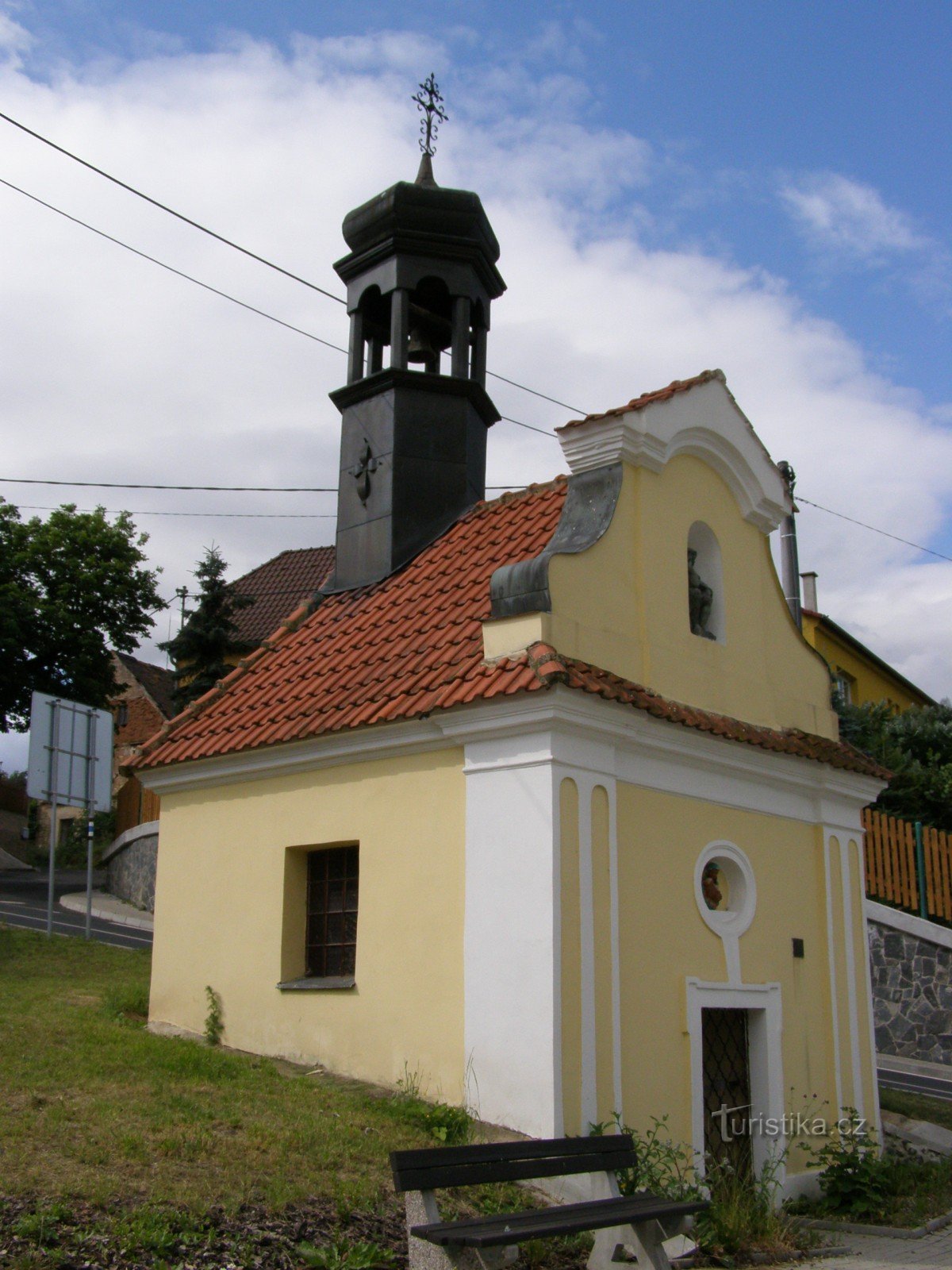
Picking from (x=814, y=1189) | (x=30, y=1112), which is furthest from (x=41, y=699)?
(x=814, y=1189)

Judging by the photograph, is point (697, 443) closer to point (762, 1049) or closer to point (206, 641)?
point (762, 1049)

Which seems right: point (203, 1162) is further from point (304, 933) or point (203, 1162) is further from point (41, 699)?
point (41, 699)

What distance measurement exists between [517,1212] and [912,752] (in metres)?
16.5

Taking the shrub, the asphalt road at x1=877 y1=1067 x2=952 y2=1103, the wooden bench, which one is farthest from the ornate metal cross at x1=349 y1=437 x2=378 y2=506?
the asphalt road at x1=877 y1=1067 x2=952 y2=1103

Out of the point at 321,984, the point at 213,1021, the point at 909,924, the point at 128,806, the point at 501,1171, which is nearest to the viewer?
the point at 501,1171

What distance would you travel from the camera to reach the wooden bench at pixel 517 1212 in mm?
5281

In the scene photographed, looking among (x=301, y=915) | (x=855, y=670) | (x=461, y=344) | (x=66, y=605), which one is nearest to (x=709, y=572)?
(x=461, y=344)

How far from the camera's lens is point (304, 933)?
32.9 feet

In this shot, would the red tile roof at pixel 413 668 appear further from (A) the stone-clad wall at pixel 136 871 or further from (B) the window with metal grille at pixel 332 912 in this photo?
(A) the stone-clad wall at pixel 136 871

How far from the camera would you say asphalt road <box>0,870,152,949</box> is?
1862cm

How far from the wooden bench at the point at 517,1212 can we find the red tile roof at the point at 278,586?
85.7 feet

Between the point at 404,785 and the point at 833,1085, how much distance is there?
4651 millimetres

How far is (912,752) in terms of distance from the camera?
20.6m

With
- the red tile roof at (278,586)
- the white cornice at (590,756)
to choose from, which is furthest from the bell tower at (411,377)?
the red tile roof at (278,586)
